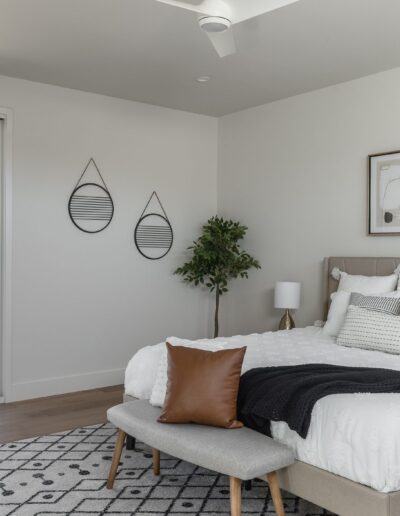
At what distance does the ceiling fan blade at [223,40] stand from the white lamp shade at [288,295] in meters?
2.43

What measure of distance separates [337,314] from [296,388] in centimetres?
165

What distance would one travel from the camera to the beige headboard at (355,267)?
14.5ft

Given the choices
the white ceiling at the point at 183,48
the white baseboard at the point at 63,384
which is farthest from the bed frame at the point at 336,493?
the white baseboard at the point at 63,384

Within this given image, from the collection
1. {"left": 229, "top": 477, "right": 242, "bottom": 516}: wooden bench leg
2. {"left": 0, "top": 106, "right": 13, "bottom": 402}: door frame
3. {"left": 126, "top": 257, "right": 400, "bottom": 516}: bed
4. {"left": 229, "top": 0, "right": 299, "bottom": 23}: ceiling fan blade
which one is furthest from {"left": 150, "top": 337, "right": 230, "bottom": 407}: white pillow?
{"left": 0, "top": 106, "right": 13, "bottom": 402}: door frame

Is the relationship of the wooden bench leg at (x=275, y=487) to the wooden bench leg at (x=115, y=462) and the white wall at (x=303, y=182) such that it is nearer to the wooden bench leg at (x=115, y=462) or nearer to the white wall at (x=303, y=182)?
the wooden bench leg at (x=115, y=462)

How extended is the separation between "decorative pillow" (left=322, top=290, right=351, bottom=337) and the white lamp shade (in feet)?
2.21

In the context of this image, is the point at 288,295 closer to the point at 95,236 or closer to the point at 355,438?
the point at 95,236

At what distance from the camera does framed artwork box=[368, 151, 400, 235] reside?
14.7 feet

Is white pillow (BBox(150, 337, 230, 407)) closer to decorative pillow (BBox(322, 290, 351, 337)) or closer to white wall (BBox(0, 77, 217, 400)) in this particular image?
decorative pillow (BBox(322, 290, 351, 337))

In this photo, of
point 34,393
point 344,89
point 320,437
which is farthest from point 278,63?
point 34,393

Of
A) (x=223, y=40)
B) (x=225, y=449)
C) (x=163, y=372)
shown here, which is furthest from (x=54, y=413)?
(x=223, y=40)

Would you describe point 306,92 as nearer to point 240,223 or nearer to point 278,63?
point 278,63

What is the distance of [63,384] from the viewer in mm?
5090

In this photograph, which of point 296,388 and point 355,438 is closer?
point 355,438
